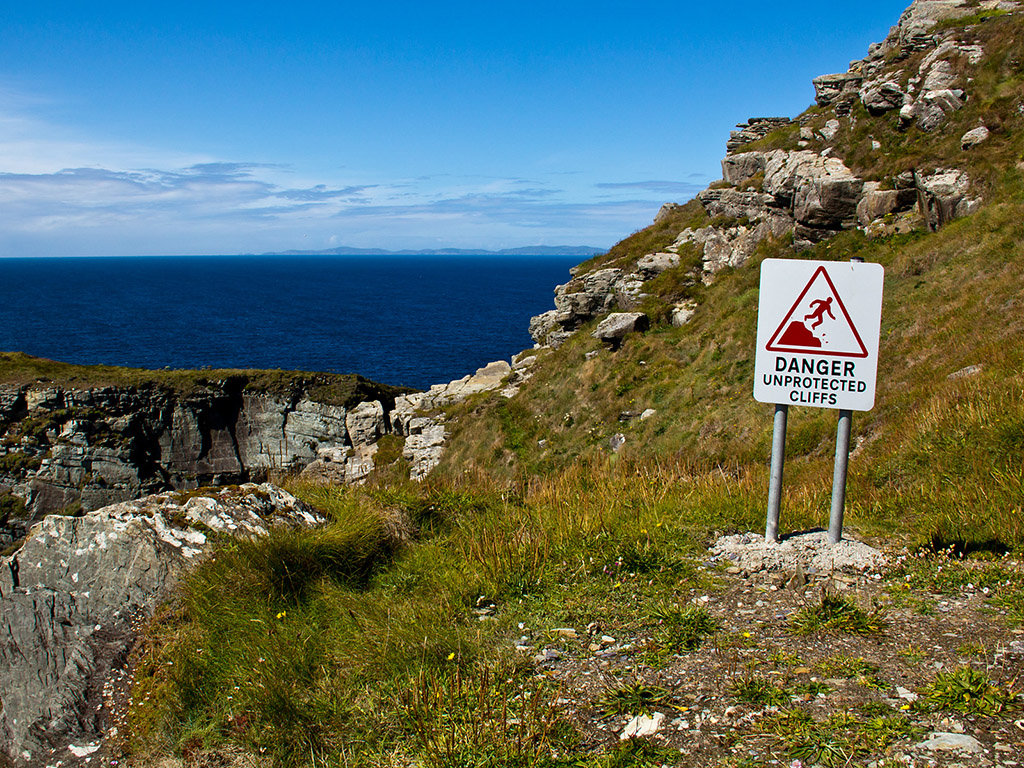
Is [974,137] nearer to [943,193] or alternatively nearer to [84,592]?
[943,193]

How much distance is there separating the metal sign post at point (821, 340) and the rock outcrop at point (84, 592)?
4756 millimetres

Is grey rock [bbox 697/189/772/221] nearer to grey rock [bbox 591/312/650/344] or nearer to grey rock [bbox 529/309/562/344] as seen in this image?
grey rock [bbox 591/312/650/344]

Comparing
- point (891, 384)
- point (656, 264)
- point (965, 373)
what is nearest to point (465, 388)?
point (656, 264)

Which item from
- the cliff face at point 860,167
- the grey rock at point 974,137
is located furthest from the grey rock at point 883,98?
the grey rock at point 974,137

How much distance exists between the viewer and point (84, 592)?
18.4 feet

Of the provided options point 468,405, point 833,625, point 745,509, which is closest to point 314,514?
Result: point 745,509

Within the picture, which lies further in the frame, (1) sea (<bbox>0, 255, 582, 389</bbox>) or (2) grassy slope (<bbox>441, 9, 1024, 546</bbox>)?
(1) sea (<bbox>0, 255, 582, 389</bbox>)

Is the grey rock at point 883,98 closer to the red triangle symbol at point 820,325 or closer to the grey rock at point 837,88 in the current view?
the grey rock at point 837,88

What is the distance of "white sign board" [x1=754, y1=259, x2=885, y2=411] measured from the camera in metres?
5.15

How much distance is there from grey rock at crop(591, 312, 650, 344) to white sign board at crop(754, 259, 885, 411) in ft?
82.0

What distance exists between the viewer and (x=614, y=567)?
17.9ft

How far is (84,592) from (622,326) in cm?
2673

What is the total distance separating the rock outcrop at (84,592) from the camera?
466 cm

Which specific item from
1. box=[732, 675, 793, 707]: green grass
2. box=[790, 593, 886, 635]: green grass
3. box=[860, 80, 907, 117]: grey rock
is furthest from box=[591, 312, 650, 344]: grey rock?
box=[732, 675, 793, 707]: green grass
